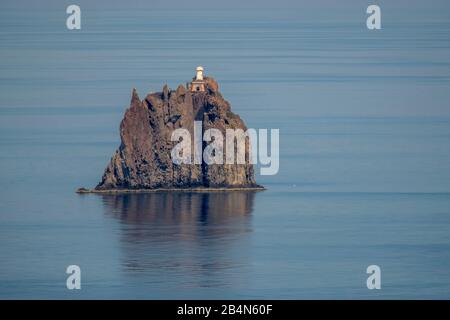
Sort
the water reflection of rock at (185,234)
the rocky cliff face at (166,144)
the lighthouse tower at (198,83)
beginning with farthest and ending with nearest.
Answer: the lighthouse tower at (198,83)
the rocky cliff face at (166,144)
the water reflection of rock at (185,234)

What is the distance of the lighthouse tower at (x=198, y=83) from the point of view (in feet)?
562

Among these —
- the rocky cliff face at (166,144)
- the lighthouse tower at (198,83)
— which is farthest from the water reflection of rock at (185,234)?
the lighthouse tower at (198,83)

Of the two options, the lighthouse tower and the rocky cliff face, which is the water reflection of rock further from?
the lighthouse tower

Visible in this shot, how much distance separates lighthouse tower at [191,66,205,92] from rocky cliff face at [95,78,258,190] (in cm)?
83

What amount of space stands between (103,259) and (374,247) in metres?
17.6

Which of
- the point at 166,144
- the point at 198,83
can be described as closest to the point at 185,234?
the point at 166,144

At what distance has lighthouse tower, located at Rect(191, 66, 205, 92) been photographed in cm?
17125

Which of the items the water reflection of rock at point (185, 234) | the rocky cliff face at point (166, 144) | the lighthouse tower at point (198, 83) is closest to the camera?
the water reflection of rock at point (185, 234)

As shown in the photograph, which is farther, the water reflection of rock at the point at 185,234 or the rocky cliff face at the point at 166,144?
the rocky cliff face at the point at 166,144

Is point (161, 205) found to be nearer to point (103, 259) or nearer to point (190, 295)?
point (103, 259)

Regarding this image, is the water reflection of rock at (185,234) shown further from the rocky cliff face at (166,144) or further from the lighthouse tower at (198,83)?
the lighthouse tower at (198,83)

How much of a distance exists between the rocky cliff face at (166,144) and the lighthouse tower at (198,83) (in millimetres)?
832
